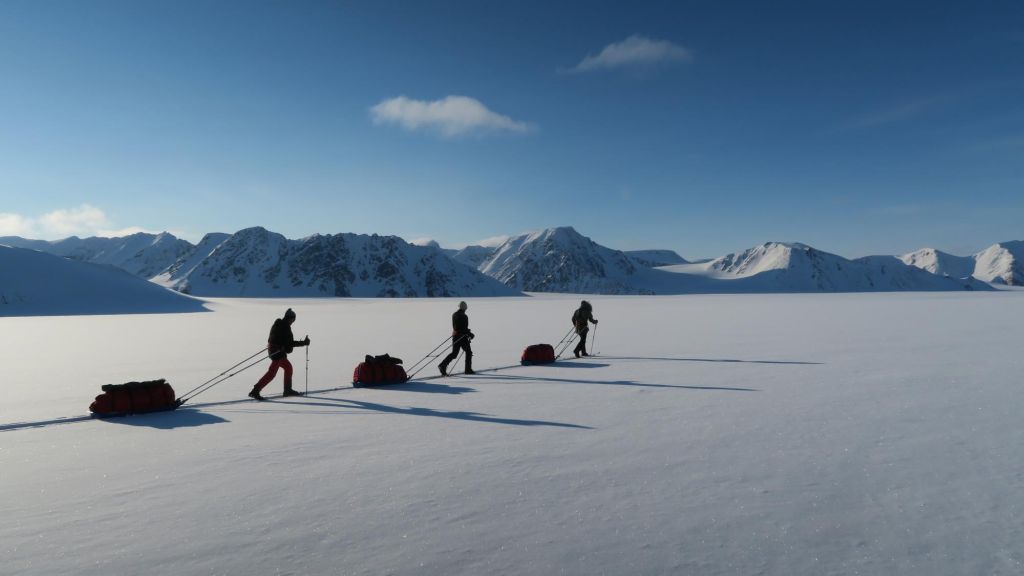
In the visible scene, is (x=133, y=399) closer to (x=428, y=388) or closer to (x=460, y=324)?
(x=428, y=388)

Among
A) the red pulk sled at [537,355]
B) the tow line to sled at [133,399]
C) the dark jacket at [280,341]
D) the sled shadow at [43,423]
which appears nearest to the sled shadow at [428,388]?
the dark jacket at [280,341]

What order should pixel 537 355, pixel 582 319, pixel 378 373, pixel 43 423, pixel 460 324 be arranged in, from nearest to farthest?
pixel 43 423, pixel 378 373, pixel 460 324, pixel 537 355, pixel 582 319

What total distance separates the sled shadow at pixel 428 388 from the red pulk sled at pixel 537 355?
352 cm

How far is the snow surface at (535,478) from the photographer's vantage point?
445 centimetres

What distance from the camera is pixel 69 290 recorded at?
57.6 metres

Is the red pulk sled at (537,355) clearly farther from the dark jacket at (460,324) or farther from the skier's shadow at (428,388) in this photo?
the skier's shadow at (428,388)

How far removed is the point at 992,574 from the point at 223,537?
20.0 feet

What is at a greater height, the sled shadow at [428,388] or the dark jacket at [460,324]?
the dark jacket at [460,324]

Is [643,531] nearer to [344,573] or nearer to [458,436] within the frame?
[344,573]

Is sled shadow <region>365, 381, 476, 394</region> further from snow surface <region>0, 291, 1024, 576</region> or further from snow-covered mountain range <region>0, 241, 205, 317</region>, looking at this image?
snow-covered mountain range <region>0, 241, 205, 317</region>

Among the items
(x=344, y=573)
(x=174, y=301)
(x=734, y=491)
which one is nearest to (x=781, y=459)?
(x=734, y=491)

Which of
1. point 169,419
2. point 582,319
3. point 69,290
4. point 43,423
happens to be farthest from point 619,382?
point 69,290

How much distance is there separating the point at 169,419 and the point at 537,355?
9.06 metres

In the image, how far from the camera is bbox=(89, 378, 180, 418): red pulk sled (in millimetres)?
9266
